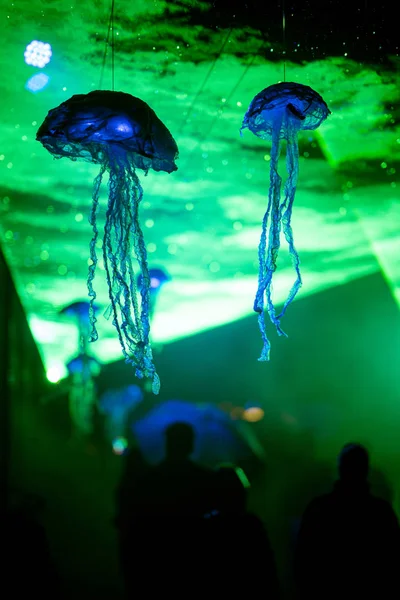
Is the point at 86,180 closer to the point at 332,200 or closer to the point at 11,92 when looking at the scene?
the point at 11,92

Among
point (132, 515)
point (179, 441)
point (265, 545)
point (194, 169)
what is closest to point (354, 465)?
point (265, 545)

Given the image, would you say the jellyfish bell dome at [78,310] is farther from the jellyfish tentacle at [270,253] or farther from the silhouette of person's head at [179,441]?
the jellyfish tentacle at [270,253]

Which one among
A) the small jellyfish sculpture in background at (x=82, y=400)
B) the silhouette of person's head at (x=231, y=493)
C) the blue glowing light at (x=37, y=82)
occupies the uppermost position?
the blue glowing light at (x=37, y=82)

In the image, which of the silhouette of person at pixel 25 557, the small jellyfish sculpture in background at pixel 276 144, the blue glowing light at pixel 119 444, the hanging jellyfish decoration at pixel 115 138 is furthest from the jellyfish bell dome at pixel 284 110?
the blue glowing light at pixel 119 444

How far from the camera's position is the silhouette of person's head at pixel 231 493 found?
2160 mm

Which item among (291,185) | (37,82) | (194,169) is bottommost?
(291,185)

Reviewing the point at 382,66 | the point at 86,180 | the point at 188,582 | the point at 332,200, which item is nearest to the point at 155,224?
the point at 86,180

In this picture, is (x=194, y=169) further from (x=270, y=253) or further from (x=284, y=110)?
(x=270, y=253)

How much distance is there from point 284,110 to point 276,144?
0.14 meters

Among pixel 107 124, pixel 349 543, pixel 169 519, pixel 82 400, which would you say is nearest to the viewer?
pixel 107 124

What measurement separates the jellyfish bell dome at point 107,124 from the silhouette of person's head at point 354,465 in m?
1.49

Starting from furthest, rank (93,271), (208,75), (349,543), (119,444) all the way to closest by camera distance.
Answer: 1. (119,444)
2. (208,75)
3. (349,543)
4. (93,271)

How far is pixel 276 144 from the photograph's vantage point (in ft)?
6.91

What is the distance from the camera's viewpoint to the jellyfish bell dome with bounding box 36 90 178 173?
1.79m
